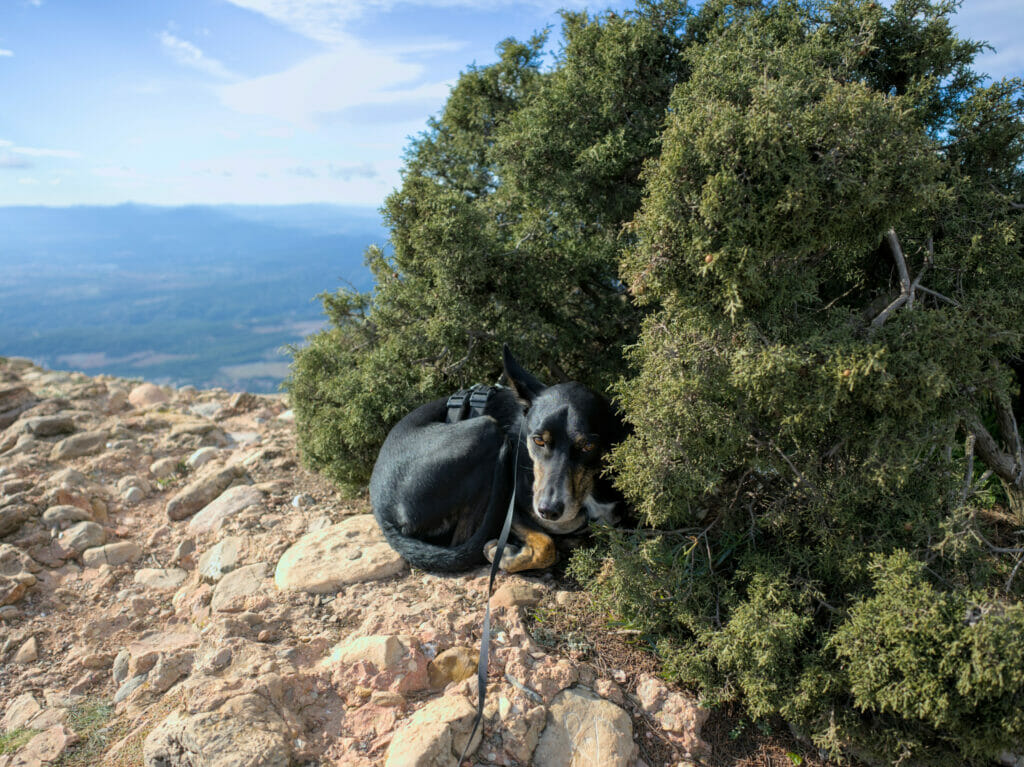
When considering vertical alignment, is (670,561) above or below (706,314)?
below

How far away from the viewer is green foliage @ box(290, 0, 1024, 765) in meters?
3.00

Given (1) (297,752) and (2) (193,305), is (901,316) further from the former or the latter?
(2) (193,305)

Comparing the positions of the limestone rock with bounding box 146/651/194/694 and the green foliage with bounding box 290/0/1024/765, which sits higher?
the green foliage with bounding box 290/0/1024/765

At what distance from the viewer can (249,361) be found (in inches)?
5458

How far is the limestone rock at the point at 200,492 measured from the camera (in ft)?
21.2

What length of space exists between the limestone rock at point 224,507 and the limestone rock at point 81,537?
0.81 m

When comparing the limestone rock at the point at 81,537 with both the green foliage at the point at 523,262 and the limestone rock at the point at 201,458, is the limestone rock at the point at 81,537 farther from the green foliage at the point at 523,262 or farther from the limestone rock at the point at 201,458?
the green foliage at the point at 523,262

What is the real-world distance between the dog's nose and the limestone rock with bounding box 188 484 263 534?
3498 millimetres

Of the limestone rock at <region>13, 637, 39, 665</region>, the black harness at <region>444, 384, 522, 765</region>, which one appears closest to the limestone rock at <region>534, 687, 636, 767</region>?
the black harness at <region>444, 384, 522, 765</region>

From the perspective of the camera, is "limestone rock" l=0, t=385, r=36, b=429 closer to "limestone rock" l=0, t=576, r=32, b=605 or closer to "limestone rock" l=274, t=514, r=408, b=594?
"limestone rock" l=0, t=576, r=32, b=605

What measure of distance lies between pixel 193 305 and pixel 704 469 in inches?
8173

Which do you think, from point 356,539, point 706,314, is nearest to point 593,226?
point 706,314

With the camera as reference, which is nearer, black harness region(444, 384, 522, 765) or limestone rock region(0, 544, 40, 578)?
black harness region(444, 384, 522, 765)

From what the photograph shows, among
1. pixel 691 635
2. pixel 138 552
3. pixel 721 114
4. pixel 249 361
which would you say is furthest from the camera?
pixel 249 361
